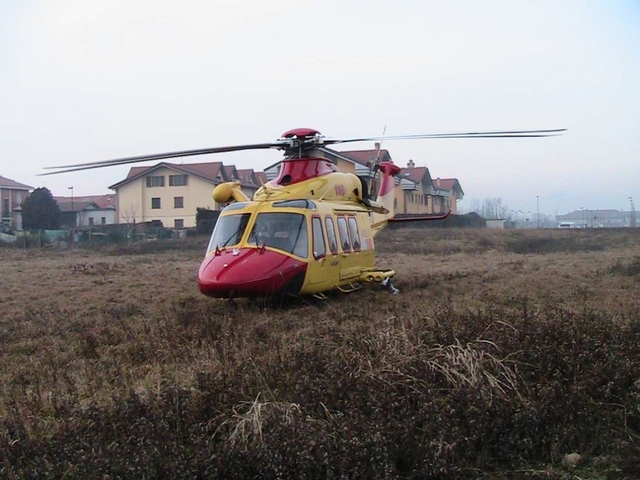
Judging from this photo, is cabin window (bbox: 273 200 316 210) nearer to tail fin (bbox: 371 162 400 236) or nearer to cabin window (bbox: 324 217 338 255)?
cabin window (bbox: 324 217 338 255)

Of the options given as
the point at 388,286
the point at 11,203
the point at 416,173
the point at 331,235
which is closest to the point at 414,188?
the point at 416,173

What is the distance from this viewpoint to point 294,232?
429 inches

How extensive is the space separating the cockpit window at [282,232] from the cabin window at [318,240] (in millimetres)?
226

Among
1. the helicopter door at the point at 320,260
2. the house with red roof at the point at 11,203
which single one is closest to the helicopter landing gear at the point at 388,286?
the helicopter door at the point at 320,260

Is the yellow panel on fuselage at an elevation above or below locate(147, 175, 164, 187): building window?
below

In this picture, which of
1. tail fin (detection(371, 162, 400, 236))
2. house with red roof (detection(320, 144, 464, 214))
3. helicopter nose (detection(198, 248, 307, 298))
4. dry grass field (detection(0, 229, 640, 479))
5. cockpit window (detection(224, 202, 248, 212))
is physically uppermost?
house with red roof (detection(320, 144, 464, 214))

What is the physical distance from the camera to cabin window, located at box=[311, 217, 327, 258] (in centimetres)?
1115

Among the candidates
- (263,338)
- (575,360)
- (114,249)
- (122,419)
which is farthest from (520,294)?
(114,249)

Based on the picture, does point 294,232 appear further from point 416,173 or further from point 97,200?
point 97,200

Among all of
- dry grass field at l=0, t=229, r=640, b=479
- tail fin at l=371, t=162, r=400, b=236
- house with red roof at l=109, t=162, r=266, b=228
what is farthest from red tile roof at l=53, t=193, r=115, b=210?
dry grass field at l=0, t=229, r=640, b=479

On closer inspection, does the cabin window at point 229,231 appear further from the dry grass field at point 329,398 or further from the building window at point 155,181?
the building window at point 155,181

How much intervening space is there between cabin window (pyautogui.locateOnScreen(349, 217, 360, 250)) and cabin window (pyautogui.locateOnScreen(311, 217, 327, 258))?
152 cm

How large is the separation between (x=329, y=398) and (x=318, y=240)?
6.41 metres

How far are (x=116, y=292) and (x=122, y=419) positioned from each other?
991cm
